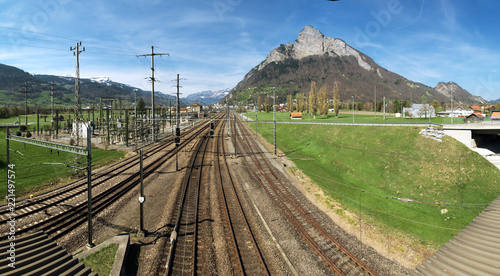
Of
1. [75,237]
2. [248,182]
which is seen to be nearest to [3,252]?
[75,237]

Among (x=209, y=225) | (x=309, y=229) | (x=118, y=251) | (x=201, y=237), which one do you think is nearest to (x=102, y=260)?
(x=118, y=251)

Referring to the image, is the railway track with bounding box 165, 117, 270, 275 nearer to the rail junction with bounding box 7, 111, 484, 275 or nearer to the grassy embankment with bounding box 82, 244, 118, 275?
the rail junction with bounding box 7, 111, 484, 275

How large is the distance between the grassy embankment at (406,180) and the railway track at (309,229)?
3399 millimetres

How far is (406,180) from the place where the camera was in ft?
85.1

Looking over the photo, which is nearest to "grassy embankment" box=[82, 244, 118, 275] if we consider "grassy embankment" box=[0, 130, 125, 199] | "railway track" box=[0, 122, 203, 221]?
"railway track" box=[0, 122, 203, 221]

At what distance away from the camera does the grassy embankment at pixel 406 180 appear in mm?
18536

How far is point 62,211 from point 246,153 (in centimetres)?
3022

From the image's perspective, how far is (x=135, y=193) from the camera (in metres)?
23.5

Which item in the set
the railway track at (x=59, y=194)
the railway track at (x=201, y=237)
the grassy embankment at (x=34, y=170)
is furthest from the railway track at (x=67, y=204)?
the railway track at (x=201, y=237)

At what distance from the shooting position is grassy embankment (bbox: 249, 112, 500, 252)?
18.5 metres

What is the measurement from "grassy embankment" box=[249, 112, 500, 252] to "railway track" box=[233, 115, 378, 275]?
3.40 meters

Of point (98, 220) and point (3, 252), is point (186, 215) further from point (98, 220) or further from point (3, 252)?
point (3, 252)

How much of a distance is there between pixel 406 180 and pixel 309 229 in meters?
15.1

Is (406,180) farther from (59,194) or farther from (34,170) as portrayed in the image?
(34,170)
